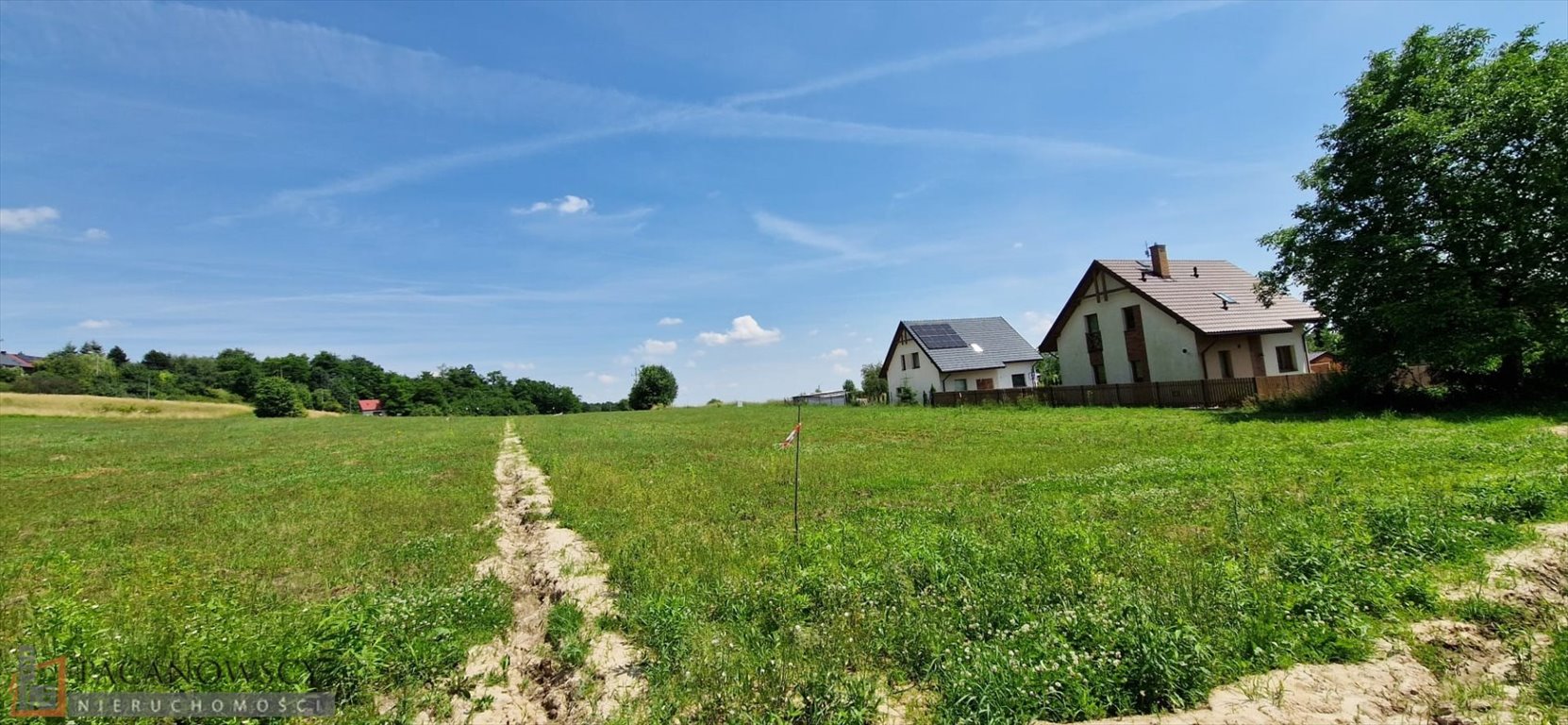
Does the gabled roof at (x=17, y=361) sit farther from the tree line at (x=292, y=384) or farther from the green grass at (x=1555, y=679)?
the green grass at (x=1555, y=679)

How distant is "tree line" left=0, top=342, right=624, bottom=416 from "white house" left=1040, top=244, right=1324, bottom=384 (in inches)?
2707

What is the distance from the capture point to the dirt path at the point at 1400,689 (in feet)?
10.9

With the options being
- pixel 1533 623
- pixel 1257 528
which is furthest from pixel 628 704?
pixel 1257 528

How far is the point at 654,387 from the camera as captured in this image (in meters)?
91.8

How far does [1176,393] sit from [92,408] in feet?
287

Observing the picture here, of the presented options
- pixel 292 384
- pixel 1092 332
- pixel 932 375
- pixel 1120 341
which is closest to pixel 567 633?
pixel 1120 341

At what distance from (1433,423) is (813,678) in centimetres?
2022

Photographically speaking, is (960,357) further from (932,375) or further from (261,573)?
(261,573)

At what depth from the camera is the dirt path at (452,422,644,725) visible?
13.2ft

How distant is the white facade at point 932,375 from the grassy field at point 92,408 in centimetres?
6925

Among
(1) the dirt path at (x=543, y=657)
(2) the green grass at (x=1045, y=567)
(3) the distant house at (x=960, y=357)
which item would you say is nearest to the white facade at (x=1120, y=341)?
(3) the distant house at (x=960, y=357)

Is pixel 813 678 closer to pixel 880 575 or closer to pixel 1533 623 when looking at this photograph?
pixel 880 575

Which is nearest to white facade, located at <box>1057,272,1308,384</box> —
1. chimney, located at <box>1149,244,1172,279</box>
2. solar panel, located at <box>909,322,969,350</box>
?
chimney, located at <box>1149,244,1172,279</box>

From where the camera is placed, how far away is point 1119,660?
3832mm
